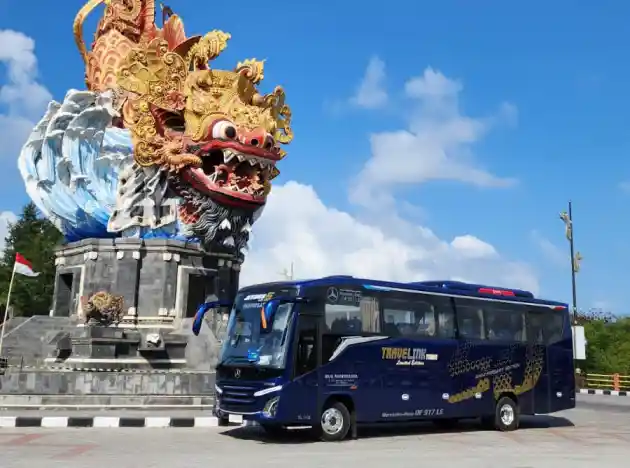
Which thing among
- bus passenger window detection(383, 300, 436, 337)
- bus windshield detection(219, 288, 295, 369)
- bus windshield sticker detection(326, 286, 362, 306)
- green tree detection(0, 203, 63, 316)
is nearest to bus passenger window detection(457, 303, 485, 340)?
bus passenger window detection(383, 300, 436, 337)

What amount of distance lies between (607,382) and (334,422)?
90.8 feet

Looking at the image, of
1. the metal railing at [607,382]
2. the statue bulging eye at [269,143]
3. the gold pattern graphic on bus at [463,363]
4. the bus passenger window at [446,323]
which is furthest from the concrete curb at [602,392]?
the bus passenger window at [446,323]

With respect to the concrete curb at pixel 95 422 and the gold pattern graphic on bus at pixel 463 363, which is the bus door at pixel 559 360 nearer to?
the gold pattern graphic on bus at pixel 463 363

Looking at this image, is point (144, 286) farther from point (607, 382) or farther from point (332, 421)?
→ point (607, 382)

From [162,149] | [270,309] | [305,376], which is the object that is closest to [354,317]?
[305,376]

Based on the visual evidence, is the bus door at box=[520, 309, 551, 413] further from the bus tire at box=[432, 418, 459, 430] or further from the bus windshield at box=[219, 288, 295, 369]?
the bus windshield at box=[219, 288, 295, 369]

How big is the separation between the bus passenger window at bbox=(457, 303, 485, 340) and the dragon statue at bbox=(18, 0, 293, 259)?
57.2 feet

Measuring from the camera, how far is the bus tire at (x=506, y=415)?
16.8 metres

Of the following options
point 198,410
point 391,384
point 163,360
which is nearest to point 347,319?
point 391,384

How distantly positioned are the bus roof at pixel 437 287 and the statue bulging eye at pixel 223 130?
17.0 metres

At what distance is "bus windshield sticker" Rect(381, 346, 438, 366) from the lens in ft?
47.6

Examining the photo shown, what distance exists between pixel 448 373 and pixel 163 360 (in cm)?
1590

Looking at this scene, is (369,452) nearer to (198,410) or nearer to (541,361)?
(541,361)

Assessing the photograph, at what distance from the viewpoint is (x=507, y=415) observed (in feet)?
55.8
